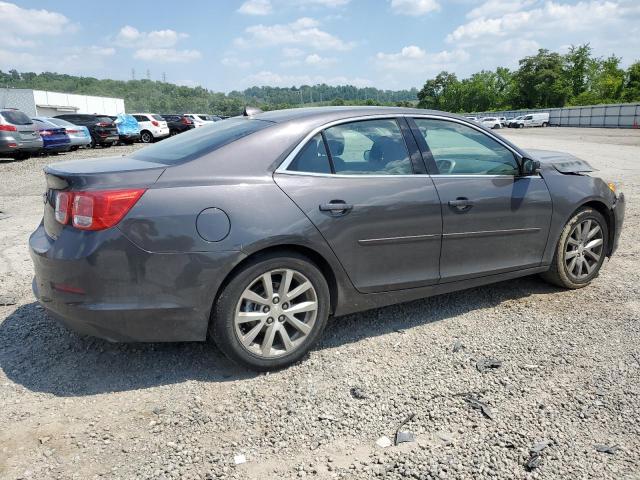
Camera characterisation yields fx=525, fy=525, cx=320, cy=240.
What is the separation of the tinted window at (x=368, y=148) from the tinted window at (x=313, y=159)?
7cm

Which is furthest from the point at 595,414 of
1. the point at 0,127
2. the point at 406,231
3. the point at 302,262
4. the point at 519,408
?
the point at 0,127

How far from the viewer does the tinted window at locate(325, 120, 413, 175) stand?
3.59 meters

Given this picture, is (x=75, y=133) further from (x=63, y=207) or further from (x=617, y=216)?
(x=617, y=216)

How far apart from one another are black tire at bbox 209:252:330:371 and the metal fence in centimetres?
5540

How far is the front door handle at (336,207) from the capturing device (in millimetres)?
3356

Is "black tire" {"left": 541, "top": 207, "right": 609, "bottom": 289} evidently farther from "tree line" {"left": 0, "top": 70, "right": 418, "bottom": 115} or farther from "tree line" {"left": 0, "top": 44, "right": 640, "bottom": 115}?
"tree line" {"left": 0, "top": 70, "right": 418, "bottom": 115}

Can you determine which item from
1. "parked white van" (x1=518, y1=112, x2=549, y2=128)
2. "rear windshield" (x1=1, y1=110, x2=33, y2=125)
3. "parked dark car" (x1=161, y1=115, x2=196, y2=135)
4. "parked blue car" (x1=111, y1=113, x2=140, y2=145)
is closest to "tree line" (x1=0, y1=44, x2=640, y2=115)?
"parked white van" (x1=518, y1=112, x2=549, y2=128)

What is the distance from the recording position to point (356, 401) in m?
3.05

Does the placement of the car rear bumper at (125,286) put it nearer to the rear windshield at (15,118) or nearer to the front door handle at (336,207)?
the front door handle at (336,207)

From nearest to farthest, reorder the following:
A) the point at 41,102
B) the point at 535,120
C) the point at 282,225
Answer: the point at 282,225
the point at 41,102
the point at 535,120

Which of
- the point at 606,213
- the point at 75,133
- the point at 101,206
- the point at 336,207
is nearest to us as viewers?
the point at 101,206

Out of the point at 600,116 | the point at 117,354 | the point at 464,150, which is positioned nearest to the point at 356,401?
the point at 117,354

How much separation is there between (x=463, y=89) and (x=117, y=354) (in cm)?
12248

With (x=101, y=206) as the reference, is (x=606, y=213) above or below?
below
